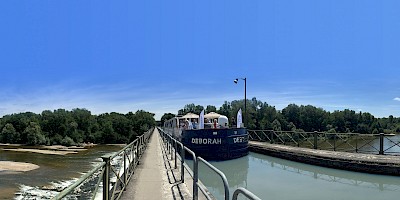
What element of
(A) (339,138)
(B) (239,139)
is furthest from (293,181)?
Result: (A) (339,138)

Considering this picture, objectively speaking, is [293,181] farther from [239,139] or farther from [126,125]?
[126,125]

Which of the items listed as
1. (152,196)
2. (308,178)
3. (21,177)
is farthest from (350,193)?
(21,177)

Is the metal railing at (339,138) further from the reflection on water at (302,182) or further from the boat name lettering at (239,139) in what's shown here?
the reflection on water at (302,182)

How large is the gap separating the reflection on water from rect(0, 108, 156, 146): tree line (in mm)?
82865

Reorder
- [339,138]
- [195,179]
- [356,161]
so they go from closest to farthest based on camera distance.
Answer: [195,179] → [356,161] → [339,138]

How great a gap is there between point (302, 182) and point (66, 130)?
97086mm

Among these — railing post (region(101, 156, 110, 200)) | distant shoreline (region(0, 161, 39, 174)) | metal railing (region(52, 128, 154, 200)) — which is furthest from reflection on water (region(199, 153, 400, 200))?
distant shoreline (region(0, 161, 39, 174))

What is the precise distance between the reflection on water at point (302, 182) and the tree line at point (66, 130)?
272 ft

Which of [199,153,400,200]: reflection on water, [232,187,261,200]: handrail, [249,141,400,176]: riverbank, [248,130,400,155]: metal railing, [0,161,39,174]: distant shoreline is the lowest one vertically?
[0,161,39,174]: distant shoreline

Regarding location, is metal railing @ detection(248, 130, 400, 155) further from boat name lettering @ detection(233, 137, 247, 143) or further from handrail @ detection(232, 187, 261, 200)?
handrail @ detection(232, 187, 261, 200)

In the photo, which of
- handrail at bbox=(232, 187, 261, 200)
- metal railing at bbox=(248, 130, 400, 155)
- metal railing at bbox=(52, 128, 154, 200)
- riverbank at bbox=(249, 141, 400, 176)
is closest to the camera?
handrail at bbox=(232, 187, 261, 200)

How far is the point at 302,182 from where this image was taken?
542 inches

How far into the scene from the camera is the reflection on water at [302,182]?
11.4 meters

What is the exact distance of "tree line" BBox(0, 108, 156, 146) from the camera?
91.4m
